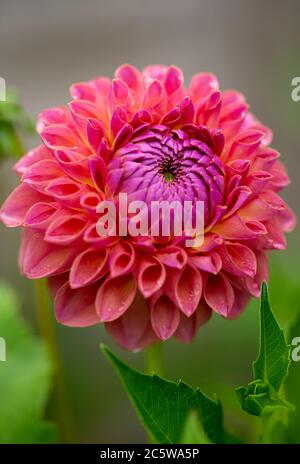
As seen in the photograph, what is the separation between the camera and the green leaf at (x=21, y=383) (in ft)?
2.47

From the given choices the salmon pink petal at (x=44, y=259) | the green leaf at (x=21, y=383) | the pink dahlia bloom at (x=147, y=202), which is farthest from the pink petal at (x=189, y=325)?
the green leaf at (x=21, y=383)

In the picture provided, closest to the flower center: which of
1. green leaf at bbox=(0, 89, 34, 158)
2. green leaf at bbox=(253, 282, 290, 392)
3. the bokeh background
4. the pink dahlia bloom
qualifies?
the pink dahlia bloom

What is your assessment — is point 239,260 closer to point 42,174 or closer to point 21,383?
point 42,174

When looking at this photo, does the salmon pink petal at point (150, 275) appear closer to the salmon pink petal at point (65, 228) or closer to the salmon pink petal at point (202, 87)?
the salmon pink petal at point (65, 228)

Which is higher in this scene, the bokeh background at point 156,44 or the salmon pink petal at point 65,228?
the bokeh background at point 156,44

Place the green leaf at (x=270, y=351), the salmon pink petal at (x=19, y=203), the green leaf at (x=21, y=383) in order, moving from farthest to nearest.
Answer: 1. the green leaf at (x=21, y=383)
2. the salmon pink petal at (x=19, y=203)
3. the green leaf at (x=270, y=351)

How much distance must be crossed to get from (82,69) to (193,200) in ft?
3.75

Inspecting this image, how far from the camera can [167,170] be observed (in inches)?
24.8

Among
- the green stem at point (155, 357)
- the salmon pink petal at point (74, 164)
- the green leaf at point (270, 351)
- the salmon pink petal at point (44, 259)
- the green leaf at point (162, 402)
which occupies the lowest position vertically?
the green leaf at point (162, 402)

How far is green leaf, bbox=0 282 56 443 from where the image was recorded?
753 mm

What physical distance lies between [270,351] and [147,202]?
0.15 meters

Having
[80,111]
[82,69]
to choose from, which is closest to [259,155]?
[80,111]

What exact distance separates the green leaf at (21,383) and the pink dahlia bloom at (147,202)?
0.20 metres
